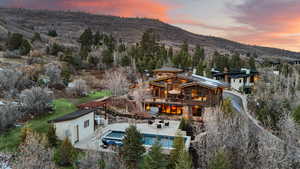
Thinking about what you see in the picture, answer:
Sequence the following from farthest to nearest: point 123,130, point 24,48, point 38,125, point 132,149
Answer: point 24,48
point 123,130
point 38,125
point 132,149

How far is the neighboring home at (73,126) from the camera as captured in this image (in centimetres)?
1773

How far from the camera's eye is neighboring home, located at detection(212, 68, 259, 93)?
165ft

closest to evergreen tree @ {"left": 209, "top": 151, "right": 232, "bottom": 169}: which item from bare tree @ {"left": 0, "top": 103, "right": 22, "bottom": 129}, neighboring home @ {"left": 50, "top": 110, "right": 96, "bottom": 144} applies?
neighboring home @ {"left": 50, "top": 110, "right": 96, "bottom": 144}

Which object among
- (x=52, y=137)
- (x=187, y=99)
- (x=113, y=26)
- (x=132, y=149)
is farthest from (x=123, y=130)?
(x=113, y=26)

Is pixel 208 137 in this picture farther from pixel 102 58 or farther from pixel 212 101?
pixel 102 58

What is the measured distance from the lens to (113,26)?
132 meters

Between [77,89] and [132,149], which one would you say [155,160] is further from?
[77,89]

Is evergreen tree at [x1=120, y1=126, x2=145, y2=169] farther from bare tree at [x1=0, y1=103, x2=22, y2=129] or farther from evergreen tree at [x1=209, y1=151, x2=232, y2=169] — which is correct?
bare tree at [x1=0, y1=103, x2=22, y2=129]

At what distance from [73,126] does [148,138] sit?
663 centimetres

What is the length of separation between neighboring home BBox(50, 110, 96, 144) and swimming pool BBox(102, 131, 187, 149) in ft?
6.30

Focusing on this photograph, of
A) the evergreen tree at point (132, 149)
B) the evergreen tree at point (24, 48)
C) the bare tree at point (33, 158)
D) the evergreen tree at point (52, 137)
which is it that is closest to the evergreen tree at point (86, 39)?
the evergreen tree at point (24, 48)

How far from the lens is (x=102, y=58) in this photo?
51.6m

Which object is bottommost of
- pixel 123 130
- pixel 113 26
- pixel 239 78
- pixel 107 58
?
pixel 123 130

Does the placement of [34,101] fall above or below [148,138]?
above
